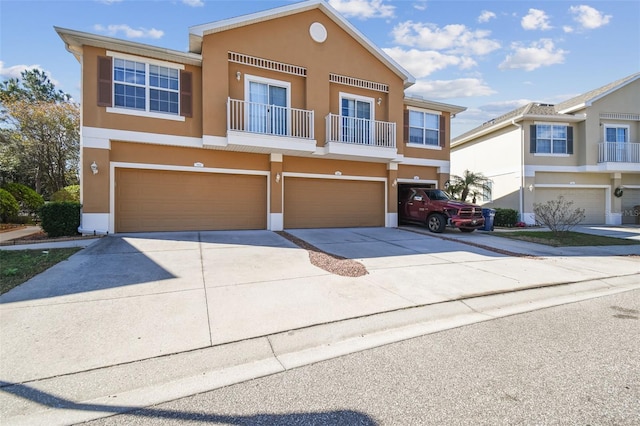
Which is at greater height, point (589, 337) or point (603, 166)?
point (603, 166)

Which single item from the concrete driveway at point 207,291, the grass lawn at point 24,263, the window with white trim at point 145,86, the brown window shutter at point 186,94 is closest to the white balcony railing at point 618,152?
the concrete driveway at point 207,291

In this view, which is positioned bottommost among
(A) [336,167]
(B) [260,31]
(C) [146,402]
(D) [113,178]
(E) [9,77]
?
(C) [146,402]

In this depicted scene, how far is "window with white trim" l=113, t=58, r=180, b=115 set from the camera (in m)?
10.9

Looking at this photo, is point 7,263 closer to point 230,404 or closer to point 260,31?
point 230,404

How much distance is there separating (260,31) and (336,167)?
6.07 metres

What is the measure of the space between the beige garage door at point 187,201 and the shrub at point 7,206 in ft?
19.1

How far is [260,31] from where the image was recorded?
12305 millimetres

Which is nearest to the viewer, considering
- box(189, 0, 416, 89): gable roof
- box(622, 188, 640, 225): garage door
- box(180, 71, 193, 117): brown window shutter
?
box(189, 0, 416, 89): gable roof

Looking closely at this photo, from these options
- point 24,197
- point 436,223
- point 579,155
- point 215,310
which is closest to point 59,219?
point 24,197

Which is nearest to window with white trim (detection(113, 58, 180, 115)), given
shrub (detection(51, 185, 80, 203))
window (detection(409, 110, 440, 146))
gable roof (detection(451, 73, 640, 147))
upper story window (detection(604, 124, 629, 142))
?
shrub (detection(51, 185, 80, 203))

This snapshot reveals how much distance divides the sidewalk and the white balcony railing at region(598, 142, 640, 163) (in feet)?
46.5

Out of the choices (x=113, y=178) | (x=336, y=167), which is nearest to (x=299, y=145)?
(x=336, y=167)

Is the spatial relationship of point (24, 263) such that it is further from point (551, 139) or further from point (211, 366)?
point (551, 139)

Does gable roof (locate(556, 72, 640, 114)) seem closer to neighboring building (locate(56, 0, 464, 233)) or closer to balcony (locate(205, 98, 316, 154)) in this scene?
neighboring building (locate(56, 0, 464, 233))
